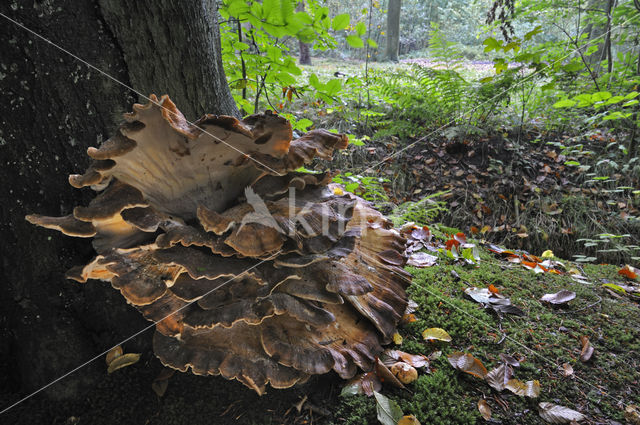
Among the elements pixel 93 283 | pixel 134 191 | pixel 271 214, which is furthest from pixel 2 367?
pixel 271 214

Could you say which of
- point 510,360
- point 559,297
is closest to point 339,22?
point 510,360

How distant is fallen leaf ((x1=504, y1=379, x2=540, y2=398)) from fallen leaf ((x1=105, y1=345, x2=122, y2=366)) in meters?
1.84

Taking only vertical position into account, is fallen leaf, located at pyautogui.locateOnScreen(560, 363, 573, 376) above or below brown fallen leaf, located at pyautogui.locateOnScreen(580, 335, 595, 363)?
above

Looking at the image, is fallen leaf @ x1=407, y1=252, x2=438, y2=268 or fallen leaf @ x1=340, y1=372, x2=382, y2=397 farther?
fallen leaf @ x1=407, y1=252, x2=438, y2=268

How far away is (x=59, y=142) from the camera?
→ 1349 mm

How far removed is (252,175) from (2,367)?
1.45 metres

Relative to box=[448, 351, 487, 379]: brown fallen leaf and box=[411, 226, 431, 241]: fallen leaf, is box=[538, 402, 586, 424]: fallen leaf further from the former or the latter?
box=[411, 226, 431, 241]: fallen leaf

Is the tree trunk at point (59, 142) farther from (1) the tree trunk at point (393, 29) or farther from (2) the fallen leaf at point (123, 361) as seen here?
(1) the tree trunk at point (393, 29)

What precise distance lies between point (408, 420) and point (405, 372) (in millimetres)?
232

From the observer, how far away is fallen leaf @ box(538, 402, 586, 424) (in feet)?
4.63

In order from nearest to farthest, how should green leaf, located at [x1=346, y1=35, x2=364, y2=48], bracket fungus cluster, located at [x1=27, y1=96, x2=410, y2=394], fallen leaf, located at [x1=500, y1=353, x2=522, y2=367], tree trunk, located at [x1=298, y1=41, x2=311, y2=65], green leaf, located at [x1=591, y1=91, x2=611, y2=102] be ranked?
1. bracket fungus cluster, located at [x1=27, y1=96, x2=410, y2=394]
2. fallen leaf, located at [x1=500, y1=353, x2=522, y2=367]
3. green leaf, located at [x1=346, y1=35, x2=364, y2=48]
4. green leaf, located at [x1=591, y1=91, x2=611, y2=102]
5. tree trunk, located at [x1=298, y1=41, x2=311, y2=65]

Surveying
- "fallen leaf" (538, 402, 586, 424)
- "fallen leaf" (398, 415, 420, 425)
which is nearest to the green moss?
"fallen leaf" (398, 415, 420, 425)

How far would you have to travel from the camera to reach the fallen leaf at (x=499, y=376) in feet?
5.09

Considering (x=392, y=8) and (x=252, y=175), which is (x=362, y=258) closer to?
(x=252, y=175)
